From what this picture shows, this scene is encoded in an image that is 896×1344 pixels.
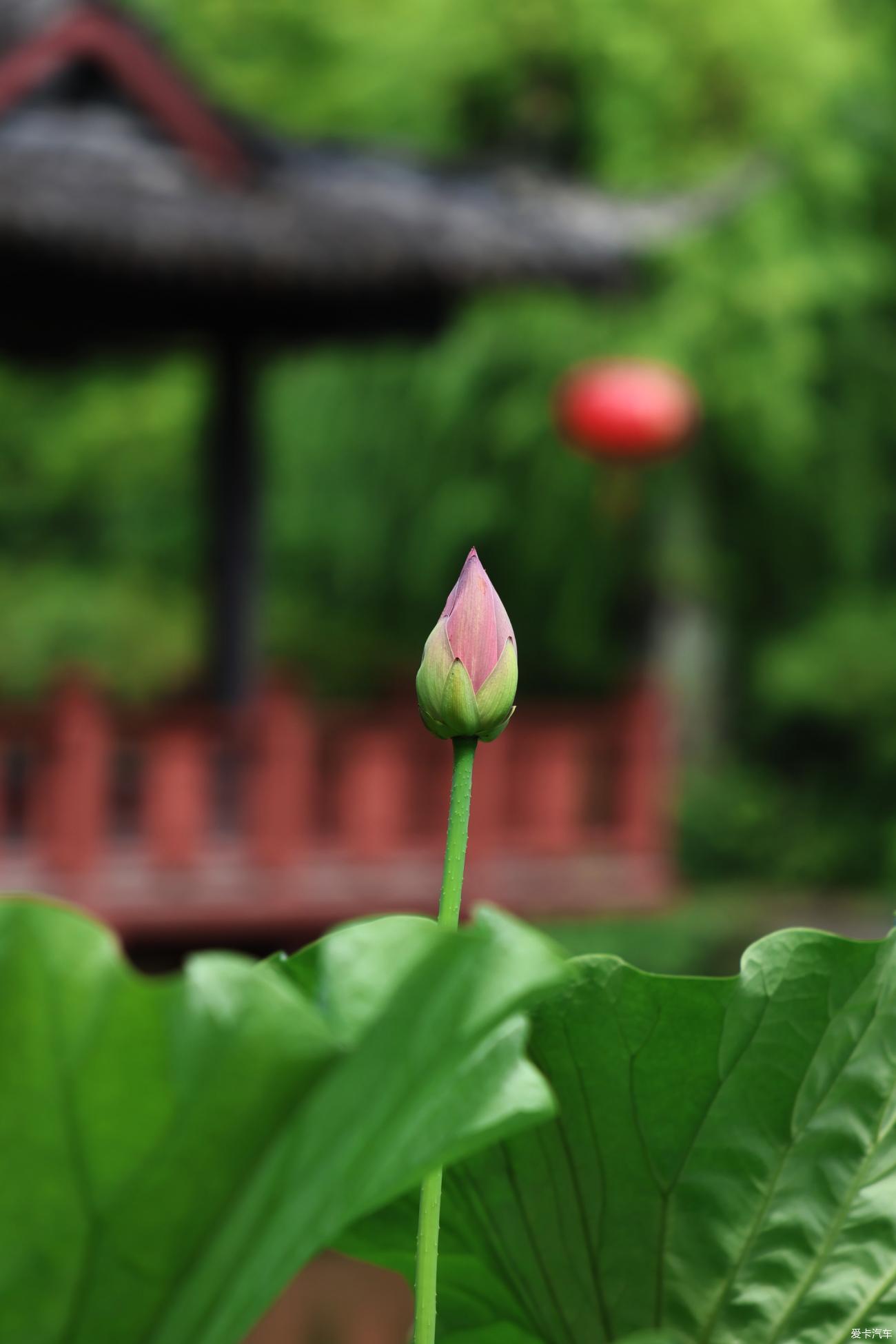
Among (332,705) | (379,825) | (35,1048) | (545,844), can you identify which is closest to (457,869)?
(35,1048)

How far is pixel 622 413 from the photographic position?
5.62 metres

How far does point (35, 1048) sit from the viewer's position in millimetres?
251

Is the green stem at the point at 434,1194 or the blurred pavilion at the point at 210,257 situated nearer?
the green stem at the point at 434,1194

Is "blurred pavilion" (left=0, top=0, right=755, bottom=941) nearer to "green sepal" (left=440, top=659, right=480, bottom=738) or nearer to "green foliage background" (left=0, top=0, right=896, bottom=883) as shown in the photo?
"green foliage background" (left=0, top=0, right=896, bottom=883)

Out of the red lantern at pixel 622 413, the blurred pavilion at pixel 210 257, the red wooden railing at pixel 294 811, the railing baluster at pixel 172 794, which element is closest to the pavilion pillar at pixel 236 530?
the blurred pavilion at pixel 210 257

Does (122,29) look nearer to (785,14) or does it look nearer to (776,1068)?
(776,1068)

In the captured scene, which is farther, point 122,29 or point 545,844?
point 545,844

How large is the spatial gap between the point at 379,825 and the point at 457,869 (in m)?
3.95

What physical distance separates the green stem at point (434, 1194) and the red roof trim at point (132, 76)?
357 centimetres

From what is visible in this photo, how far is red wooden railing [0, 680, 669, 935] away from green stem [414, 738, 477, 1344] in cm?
354

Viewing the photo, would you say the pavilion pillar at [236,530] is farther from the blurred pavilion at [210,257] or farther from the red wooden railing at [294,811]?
the red wooden railing at [294,811]

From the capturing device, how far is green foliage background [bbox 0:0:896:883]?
722 centimetres

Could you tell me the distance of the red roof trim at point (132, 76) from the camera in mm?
3592

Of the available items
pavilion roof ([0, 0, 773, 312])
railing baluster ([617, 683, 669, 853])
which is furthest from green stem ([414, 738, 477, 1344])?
railing baluster ([617, 683, 669, 853])
